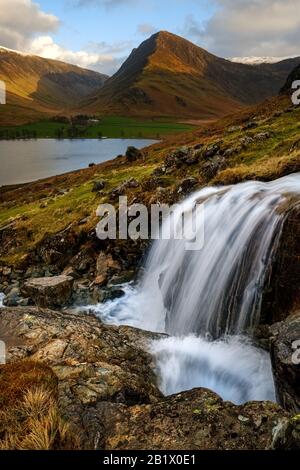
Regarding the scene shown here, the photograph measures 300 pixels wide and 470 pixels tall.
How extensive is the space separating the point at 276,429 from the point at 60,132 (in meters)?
195

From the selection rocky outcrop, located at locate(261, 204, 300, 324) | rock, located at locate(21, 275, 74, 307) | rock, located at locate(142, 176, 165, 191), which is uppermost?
rock, located at locate(142, 176, 165, 191)

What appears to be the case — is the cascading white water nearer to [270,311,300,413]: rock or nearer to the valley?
the valley

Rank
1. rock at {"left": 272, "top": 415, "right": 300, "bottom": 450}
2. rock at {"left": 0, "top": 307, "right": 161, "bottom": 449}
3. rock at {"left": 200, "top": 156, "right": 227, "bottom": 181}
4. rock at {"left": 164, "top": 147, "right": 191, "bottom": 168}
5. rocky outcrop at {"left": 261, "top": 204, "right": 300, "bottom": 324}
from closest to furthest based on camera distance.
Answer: rock at {"left": 272, "top": 415, "right": 300, "bottom": 450}, rock at {"left": 0, "top": 307, "right": 161, "bottom": 449}, rocky outcrop at {"left": 261, "top": 204, "right": 300, "bottom": 324}, rock at {"left": 200, "top": 156, "right": 227, "bottom": 181}, rock at {"left": 164, "top": 147, "right": 191, "bottom": 168}

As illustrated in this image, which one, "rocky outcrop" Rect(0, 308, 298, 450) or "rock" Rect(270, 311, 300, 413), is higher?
"rock" Rect(270, 311, 300, 413)

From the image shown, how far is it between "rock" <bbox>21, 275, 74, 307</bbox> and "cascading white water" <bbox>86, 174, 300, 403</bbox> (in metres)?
1.79

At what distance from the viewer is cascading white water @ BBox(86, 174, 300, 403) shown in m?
11.0

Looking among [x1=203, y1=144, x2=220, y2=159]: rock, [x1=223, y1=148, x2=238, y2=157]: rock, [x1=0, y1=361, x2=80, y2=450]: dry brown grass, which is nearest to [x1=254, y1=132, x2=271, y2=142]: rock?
[x1=223, y1=148, x2=238, y2=157]: rock

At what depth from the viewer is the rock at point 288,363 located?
25.7ft

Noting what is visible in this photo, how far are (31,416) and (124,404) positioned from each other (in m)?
1.89

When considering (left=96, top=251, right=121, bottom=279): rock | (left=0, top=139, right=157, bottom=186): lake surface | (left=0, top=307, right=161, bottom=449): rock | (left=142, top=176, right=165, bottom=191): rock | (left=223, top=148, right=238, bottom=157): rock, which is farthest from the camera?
(left=0, top=139, right=157, bottom=186): lake surface

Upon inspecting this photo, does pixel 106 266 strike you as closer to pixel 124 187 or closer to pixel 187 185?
pixel 187 185

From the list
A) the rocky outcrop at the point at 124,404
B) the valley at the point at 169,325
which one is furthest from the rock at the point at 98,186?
the rocky outcrop at the point at 124,404

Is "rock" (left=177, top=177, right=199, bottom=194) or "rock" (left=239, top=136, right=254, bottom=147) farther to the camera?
"rock" (left=239, top=136, right=254, bottom=147)

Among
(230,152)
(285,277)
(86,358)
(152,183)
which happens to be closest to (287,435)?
(86,358)
